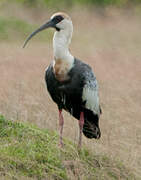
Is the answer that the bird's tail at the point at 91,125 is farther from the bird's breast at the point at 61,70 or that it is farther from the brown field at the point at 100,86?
the bird's breast at the point at 61,70

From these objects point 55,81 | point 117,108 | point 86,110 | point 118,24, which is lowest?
point 118,24

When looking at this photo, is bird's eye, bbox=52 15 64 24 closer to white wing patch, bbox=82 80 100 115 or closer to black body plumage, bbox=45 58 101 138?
black body plumage, bbox=45 58 101 138

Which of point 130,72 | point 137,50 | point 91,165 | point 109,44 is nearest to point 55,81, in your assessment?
point 91,165

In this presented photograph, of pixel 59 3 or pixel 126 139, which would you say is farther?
pixel 59 3

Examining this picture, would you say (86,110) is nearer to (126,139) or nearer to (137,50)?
(126,139)

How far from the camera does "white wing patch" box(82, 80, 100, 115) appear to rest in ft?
21.9

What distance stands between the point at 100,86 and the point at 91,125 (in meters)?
3.65

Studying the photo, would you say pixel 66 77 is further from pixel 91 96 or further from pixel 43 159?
pixel 43 159

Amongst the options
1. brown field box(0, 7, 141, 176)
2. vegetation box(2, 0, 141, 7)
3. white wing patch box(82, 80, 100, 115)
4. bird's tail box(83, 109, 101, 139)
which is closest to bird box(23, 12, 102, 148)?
white wing patch box(82, 80, 100, 115)

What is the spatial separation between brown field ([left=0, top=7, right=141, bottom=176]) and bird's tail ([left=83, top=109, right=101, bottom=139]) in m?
0.10

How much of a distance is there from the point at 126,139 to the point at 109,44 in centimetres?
992

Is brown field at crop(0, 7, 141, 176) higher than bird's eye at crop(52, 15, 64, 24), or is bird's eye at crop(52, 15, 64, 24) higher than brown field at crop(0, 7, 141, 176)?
bird's eye at crop(52, 15, 64, 24)

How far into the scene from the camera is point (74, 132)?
7.57m

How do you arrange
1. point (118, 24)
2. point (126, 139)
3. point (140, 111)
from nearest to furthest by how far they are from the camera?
1. point (126, 139)
2. point (140, 111)
3. point (118, 24)
